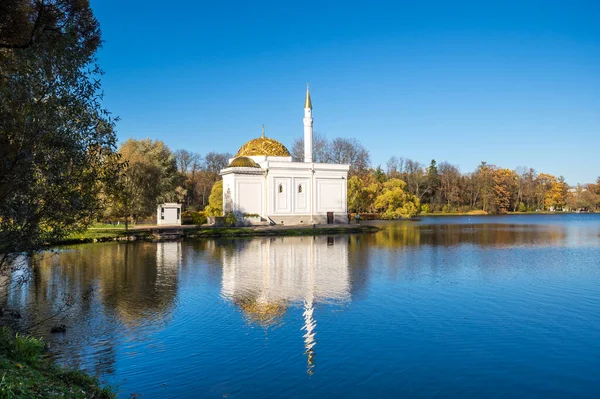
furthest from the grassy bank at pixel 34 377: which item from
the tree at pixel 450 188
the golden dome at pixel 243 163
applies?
the tree at pixel 450 188

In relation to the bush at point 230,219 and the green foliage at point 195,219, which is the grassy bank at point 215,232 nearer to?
the bush at point 230,219

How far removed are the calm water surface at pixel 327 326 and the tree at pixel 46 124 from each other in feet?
9.59

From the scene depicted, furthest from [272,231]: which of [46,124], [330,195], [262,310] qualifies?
[46,124]

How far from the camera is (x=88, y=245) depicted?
3219 cm

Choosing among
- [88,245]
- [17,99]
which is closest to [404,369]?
[17,99]

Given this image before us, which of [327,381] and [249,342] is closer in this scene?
[327,381]

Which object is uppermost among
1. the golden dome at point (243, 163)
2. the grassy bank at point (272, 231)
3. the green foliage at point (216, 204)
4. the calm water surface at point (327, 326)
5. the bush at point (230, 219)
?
the golden dome at point (243, 163)

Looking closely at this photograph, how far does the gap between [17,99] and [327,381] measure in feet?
25.3

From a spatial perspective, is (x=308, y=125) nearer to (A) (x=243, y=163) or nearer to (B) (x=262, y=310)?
(A) (x=243, y=163)

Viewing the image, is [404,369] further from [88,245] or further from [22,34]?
[88,245]

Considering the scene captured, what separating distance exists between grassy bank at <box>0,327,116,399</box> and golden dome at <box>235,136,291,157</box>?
1636 inches

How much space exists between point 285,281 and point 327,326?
6.46m

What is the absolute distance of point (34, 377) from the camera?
7203 millimetres

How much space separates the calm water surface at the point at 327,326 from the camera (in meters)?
8.80
